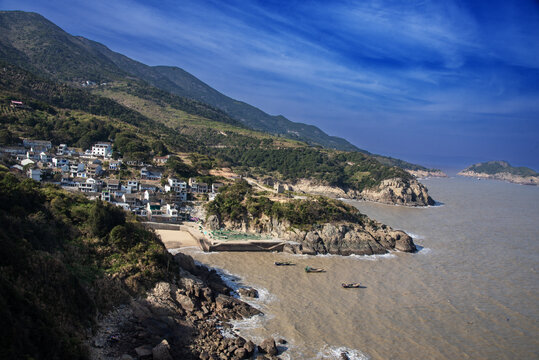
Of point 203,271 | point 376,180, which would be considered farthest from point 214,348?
point 376,180

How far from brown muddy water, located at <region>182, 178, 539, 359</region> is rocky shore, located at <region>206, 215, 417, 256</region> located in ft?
3.86

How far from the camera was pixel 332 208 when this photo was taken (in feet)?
106

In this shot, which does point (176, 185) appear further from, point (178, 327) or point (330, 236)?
point (178, 327)

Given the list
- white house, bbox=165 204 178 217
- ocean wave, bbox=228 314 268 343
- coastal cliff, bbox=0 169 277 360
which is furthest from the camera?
white house, bbox=165 204 178 217

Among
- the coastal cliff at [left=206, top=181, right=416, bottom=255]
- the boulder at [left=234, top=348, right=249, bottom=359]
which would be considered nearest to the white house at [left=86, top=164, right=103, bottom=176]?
the coastal cliff at [left=206, top=181, right=416, bottom=255]

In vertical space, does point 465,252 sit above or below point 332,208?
below

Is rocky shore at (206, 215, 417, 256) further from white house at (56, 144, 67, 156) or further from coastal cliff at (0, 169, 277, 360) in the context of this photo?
white house at (56, 144, 67, 156)

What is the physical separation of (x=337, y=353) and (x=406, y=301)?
776cm

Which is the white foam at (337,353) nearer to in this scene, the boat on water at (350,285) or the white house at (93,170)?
the boat on water at (350,285)

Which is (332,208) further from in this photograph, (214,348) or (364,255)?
(214,348)

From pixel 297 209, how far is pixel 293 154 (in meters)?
49.5

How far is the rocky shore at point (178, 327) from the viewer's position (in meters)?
11.4

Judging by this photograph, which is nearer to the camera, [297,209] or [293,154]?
[297,209]

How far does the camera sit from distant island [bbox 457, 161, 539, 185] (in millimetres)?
127500
